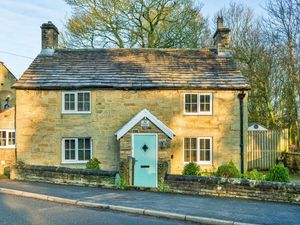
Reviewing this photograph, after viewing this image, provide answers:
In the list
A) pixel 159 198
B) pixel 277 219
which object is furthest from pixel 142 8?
pixel 277 219

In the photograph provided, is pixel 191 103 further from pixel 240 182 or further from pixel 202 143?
pixel 240 182

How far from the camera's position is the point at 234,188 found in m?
12.7

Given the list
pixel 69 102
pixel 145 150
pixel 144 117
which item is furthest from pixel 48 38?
pixel 145 150

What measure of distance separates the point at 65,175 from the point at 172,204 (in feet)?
20.3

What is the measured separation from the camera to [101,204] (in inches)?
438

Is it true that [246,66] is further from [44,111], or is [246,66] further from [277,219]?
[277,219]

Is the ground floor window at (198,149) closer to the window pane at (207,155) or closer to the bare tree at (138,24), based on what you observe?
the window pane at (207,155)

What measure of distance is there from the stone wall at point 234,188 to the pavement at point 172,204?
16.3 inches

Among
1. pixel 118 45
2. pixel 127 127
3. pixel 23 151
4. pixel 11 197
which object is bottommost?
pixel 11 197

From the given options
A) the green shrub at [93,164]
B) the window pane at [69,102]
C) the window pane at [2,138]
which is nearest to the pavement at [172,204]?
the green shrub at [93,164]

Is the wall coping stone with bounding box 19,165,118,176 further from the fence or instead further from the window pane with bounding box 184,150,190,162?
the fence

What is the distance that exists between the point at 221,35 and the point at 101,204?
14.8 meters

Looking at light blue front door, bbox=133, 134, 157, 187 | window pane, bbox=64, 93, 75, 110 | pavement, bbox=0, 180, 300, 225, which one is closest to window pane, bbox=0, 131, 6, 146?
window pane, bbox=64, 93, 75, 110

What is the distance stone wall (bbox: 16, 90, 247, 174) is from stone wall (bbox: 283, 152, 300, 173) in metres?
4.44
